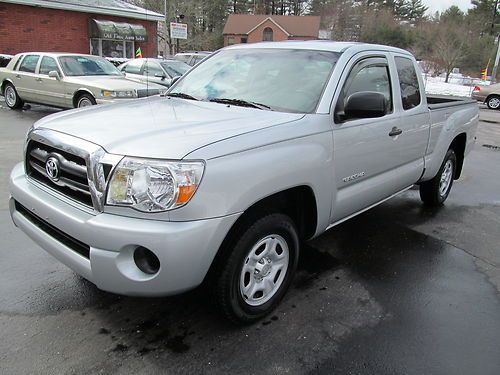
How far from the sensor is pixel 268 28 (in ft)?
204

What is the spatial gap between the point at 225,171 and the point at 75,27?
26.2 m

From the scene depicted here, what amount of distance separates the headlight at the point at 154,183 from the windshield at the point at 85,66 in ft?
32.4

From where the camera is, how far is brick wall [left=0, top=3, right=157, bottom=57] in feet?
73.7

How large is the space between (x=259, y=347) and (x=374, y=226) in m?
2.60

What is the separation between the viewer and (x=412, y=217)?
207 inches

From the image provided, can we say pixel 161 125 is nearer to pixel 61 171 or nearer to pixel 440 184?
pixel 61 171

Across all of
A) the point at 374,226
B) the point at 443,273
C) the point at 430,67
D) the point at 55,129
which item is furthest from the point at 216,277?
the point at 430,67

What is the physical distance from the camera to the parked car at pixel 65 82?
34.3ft

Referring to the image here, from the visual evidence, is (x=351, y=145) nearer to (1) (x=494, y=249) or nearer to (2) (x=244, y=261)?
(2) (x=244, y=261)

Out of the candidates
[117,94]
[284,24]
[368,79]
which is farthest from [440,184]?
[284,24]

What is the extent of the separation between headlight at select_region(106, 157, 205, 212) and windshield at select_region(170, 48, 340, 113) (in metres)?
1.19

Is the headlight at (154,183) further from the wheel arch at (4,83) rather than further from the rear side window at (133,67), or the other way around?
the rear side window at (133,67)

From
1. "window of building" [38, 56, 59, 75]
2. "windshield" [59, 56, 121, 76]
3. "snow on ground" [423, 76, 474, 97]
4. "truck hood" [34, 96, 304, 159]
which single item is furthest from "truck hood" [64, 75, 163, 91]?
"snow on ground" [423, 76, 474, 97]

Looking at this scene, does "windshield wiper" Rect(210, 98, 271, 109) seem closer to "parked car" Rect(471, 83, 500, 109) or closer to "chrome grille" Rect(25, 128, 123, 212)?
"chrome grille" Rect(25, 128, 123, 212)
